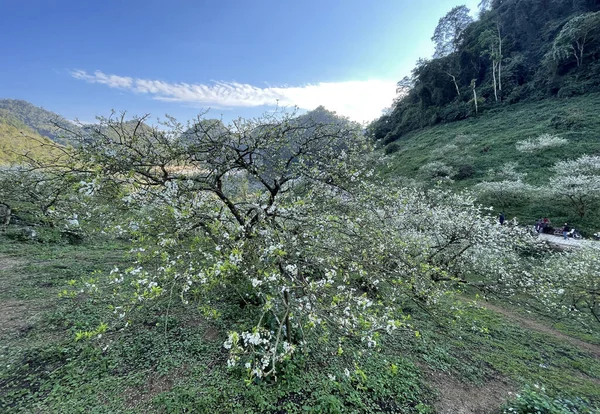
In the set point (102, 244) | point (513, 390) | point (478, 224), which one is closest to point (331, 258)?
point (513, 390)

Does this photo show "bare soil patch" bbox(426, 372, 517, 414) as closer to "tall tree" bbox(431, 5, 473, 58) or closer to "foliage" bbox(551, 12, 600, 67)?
"foliage" bbox(551, 12, 600, 67)

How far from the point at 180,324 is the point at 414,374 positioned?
16.8ft

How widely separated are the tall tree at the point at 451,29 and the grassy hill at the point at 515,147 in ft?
91.3

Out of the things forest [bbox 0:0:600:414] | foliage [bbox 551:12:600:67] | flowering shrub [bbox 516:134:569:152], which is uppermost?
foliage [bbox 551:12:600:67]

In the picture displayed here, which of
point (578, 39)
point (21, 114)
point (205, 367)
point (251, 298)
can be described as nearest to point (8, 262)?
point (251, 298)

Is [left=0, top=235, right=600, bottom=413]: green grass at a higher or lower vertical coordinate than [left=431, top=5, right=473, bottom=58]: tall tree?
lower

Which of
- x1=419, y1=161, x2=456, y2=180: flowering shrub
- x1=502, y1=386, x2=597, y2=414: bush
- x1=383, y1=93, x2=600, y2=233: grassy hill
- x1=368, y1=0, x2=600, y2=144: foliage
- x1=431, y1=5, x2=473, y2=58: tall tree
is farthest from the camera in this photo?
x1=431, y1=5, x2=473, y2=58: tall tree

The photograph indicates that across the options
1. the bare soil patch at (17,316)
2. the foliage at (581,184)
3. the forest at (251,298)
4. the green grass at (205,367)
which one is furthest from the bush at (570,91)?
the bare soil patch at (17,316)

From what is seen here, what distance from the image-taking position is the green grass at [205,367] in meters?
4.16

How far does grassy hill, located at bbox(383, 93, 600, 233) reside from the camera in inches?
987

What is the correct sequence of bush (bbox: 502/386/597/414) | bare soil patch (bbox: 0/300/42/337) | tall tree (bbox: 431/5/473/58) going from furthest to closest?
tall tree (bbox: 431/5/473/58)
bare soil patch (bbox: 0/300/42/337)
bush (bbox: 502/386/597/414)

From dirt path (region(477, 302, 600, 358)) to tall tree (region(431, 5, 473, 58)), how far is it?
69.0 metres

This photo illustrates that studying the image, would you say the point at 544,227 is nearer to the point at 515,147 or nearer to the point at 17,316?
the point at 515,147

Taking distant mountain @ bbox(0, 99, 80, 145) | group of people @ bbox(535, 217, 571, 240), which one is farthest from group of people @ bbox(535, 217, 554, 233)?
distant mountain @ bbox(0, 99, 80, 145)
